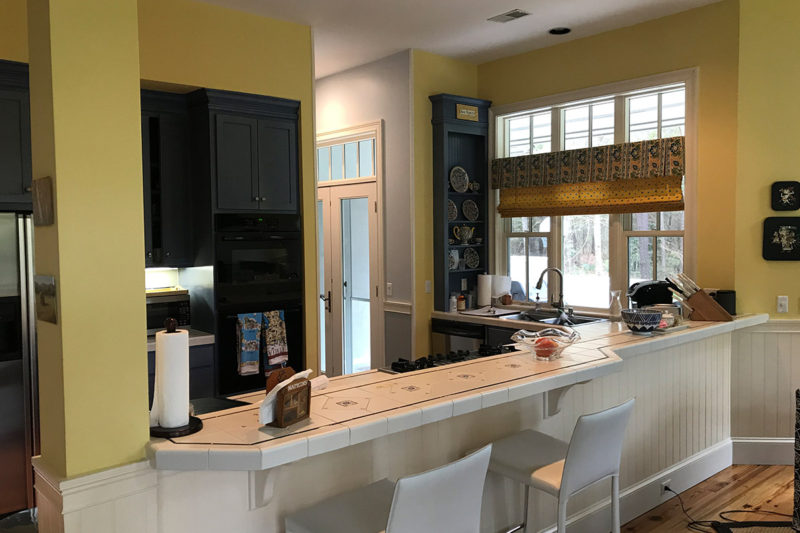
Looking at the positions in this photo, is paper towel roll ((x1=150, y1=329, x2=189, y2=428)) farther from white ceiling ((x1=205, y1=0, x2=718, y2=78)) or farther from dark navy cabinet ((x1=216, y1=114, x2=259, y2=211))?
white ceiling ((x1=205, y1=0, x2=718, y2=78))

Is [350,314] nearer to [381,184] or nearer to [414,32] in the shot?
[381,184]

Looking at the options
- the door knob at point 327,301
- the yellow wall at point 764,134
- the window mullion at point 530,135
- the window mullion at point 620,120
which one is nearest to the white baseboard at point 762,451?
the yellow wall at point 764,134

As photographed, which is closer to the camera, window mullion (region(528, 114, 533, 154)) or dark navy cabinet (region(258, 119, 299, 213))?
dark navy cabinet (region(258, 119, 299, 213))

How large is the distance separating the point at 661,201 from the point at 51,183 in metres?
4.09

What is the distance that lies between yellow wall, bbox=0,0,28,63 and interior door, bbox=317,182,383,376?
300 cm

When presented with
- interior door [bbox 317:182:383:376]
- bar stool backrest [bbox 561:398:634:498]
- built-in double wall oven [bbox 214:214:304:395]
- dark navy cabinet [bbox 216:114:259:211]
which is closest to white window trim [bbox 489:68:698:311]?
interior door [bbox 317:182:383:376]

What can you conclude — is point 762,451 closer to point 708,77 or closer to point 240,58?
point 708,77

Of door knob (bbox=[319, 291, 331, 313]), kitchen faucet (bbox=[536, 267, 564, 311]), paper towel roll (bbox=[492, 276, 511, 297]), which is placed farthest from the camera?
door knob (bbox=[319, 291, 331, 313])

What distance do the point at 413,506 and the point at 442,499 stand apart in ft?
0.41

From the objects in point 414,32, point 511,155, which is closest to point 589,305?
point 511,155

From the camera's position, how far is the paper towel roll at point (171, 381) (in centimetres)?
191

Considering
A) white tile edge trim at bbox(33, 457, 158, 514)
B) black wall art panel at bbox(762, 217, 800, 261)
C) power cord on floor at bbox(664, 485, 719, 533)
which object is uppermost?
black wall art panel at bbox(762, 217, 800, 261)

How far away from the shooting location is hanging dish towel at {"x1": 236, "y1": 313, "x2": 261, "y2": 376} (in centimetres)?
446

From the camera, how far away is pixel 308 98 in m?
4.93
